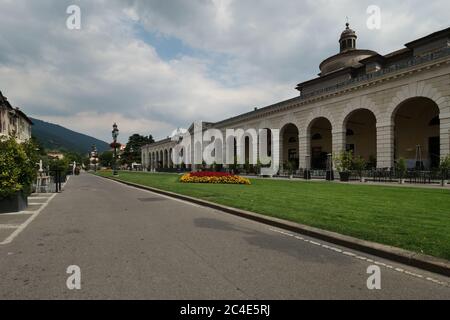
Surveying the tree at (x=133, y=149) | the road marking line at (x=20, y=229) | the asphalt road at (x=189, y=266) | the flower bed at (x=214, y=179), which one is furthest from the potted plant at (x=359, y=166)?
the tree at (x=133, y=149)

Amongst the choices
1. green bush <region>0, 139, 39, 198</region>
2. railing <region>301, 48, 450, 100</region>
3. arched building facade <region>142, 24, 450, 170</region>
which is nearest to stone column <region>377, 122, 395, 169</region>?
arched building facade <region>142, 24, 450, 170</region>

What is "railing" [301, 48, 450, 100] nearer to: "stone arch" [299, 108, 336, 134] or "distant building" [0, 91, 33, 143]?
"stone arch" [299, 108, 336, 134]

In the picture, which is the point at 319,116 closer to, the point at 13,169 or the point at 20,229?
the point at 13,169

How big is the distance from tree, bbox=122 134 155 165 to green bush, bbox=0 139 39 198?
113759mm

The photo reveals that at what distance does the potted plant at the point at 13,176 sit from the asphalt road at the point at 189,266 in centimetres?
311

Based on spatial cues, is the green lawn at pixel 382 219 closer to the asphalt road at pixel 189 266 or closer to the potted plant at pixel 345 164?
the asphalt road at pixel 189 266

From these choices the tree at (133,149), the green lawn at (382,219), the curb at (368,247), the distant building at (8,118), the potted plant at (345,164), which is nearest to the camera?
the curb at (368,247)

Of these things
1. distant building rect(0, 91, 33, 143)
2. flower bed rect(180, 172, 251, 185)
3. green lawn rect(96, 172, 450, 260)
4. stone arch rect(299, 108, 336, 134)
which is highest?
distant building rect(0, 91, 33, 143)

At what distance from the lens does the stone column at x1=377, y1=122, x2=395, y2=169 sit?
27422 millimetres

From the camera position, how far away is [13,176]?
988cm

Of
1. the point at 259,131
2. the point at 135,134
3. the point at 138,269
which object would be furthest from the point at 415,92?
the point at 135,134

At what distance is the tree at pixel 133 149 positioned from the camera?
12219 cm

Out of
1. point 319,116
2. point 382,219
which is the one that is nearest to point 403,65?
point 319,116

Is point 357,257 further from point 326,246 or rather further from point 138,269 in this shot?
point 138,269
